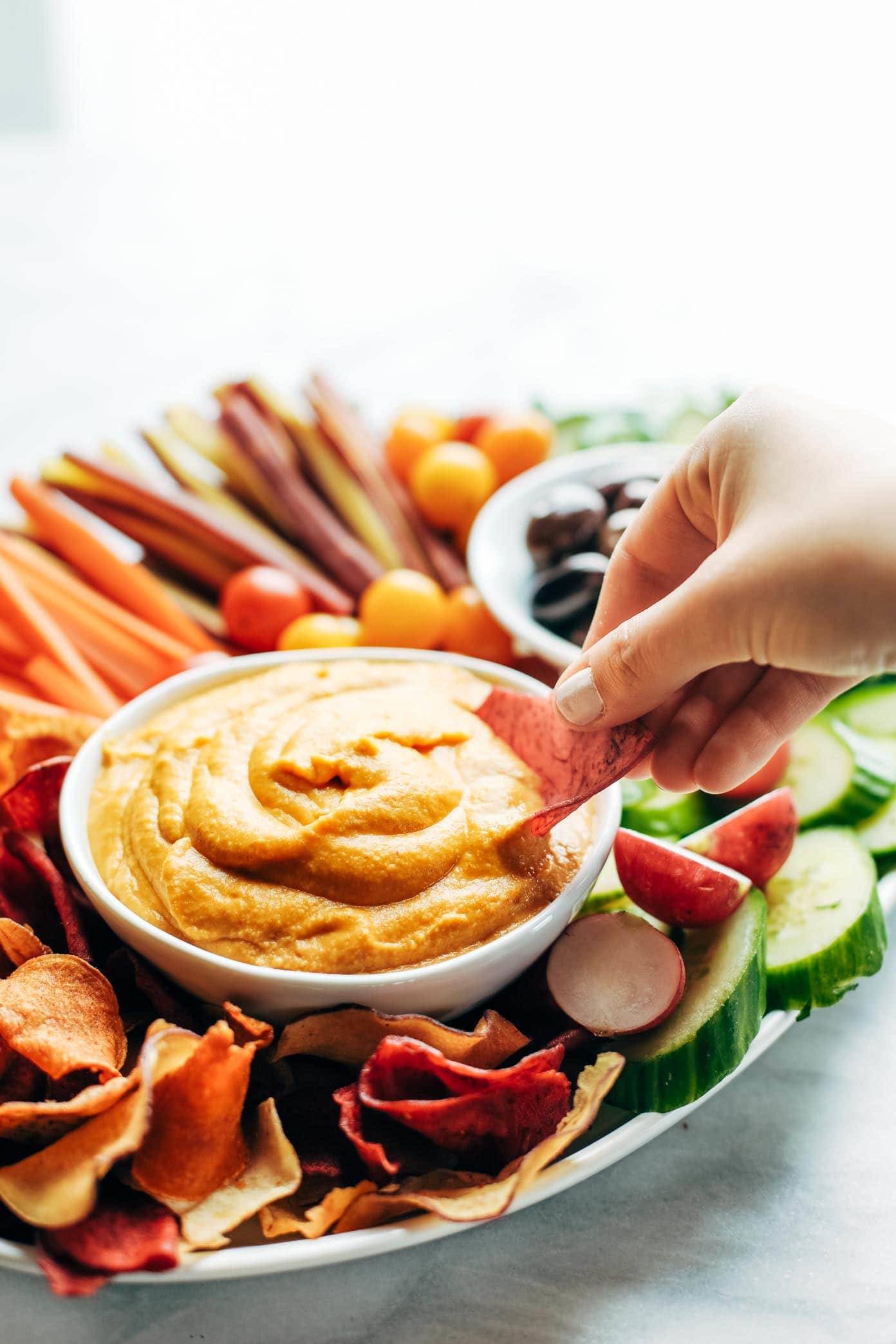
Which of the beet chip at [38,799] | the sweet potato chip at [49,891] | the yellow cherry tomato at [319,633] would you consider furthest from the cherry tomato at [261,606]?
the sweet potato chip at [49,891]

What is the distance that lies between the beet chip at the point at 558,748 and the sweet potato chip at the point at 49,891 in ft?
2.74

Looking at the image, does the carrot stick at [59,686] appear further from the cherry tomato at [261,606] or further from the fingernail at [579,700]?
the fingernail at [579,700]

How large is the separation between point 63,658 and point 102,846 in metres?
1.01

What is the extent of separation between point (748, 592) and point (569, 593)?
4.79 feet

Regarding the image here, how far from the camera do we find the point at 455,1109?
1844 mm

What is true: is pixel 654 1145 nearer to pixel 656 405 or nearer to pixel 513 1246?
pixel 513 1246

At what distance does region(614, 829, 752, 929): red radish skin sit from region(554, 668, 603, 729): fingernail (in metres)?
0.31

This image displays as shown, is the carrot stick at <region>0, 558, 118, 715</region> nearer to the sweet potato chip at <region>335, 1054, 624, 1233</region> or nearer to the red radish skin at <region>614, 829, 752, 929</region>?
the red radish skin at <region>614, 829, 752, 929</region>

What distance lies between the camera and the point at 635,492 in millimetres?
3340

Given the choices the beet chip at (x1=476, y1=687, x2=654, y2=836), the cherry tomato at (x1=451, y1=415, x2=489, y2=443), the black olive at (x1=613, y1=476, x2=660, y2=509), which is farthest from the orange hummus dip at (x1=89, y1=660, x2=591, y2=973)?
the cherry tomato at (x1=451, y1=415, x2=489, y2=443)

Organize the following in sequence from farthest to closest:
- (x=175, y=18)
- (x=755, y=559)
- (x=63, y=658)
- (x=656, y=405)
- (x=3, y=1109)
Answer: (x=175, y=18) < (x=656, y=405) < (x=63, y=658) < (x=3, y=1109) < (x=755, y=559)

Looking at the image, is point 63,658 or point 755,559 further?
point 63,658

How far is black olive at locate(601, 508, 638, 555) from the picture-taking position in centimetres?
322

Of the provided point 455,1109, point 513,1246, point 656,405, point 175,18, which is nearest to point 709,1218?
point 513,1246
